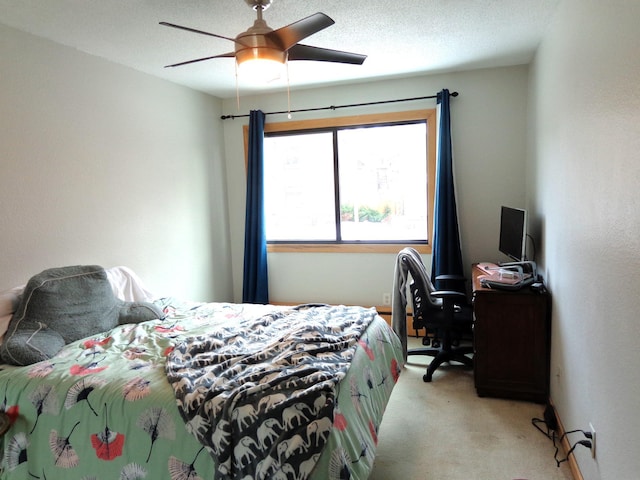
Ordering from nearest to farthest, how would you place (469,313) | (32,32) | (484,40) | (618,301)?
(618,301)
(32,32)
(484,40)
(469,313)

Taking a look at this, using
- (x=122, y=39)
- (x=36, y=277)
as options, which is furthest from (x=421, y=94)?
(x=36, y=277)

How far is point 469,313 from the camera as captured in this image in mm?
3273

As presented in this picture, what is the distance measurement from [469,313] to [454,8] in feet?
6.96

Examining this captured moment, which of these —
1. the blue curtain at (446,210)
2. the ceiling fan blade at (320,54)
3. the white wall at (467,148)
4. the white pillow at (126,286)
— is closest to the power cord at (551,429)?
the blue curtain at (446,210)

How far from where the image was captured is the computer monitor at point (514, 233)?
10.1 ft

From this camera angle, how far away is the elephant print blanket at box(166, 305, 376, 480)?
1.52 metres

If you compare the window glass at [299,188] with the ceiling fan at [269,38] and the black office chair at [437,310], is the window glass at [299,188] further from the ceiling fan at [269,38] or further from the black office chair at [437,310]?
the ceiling fan at [269,38]

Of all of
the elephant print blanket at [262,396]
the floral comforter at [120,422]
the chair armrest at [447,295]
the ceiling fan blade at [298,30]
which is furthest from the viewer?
the chair armrest at [447,295]

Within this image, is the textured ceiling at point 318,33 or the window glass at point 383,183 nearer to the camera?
the textured ceiling at point 318,33

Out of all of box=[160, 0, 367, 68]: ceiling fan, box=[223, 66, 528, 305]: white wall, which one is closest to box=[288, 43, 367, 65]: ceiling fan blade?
box=[160, 0, 367, 68]: ceiling fan

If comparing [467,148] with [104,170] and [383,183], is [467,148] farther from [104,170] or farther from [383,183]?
[104,170]

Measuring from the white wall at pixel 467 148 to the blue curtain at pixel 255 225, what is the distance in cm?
25

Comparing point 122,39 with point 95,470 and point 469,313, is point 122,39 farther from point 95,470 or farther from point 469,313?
point 469,313

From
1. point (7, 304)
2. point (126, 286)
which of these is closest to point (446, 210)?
point (126, 286)
